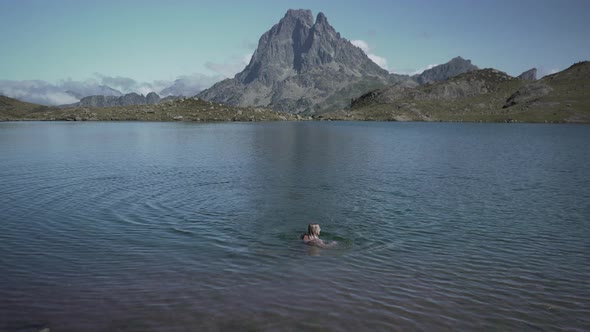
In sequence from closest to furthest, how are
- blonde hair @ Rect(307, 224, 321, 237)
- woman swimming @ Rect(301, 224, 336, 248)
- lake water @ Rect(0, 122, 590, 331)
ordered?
lake water @ Rect(0, 122, 590, 331), woman swimming @ Rect(301, 224, 336, 248), blonde hair @ Rect(307, 224, 321, 237)

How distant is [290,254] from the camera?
2689 centimetres

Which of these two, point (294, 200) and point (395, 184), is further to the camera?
point (395, 184)

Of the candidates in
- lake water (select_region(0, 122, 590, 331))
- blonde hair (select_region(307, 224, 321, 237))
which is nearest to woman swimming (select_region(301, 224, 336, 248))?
blonde hair (select_region(307, 224, 321, 237))

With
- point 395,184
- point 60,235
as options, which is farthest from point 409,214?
point 60,235

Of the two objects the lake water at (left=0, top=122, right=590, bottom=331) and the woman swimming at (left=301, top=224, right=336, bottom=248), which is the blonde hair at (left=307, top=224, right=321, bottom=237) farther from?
the lake water at (left=0, top=122, right=590, bottom=331)

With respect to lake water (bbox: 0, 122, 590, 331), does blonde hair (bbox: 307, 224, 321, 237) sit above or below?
above

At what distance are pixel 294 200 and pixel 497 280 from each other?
26.2 m

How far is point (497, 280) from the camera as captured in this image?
879 inches

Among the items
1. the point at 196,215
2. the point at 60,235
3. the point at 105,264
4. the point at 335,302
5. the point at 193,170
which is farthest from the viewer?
the point at 193,170

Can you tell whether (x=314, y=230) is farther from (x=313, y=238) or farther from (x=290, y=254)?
(x=290, y=254)

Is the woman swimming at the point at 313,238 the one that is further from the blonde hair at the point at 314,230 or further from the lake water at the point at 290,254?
the lake water at the point at 290,254

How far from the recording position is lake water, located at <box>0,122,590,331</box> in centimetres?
1778

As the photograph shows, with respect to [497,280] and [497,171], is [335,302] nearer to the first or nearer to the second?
[497,280]

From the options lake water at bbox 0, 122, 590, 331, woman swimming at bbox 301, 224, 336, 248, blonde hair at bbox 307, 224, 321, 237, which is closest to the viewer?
lake water at bbox 0, 122, 590, 331
